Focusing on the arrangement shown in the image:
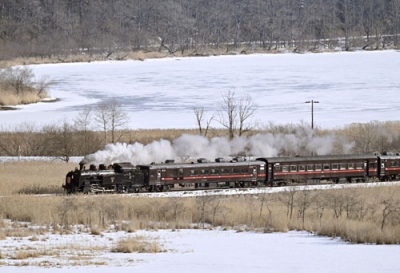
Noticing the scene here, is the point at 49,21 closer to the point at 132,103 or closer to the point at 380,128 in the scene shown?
the point at 132,103

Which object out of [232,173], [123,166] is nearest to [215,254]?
[123,166]

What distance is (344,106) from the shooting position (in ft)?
208

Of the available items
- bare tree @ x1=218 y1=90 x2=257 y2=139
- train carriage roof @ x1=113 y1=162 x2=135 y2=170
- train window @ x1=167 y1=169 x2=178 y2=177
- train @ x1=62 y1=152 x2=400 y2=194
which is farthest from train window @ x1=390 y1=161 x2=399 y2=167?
train carriage roof @ x1=113 y1=162 x2=135 y2=170

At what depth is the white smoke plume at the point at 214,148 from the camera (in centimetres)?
3556

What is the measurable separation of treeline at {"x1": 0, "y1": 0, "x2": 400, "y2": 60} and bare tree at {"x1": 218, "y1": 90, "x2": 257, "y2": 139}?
65.1m

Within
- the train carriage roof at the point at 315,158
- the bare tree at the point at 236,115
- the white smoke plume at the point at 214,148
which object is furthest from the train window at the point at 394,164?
the bare tree at the point at 236,115

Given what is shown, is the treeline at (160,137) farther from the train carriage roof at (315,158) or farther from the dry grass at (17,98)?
the dry grass at (17,98)

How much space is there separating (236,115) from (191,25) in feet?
327

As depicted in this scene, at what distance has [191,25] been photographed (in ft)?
503

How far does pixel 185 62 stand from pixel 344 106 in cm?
4947

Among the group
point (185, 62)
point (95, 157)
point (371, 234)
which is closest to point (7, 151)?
point (95, 157)

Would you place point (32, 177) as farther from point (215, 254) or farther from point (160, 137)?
point (215, 254)

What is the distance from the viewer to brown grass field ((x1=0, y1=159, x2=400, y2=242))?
78.2ft

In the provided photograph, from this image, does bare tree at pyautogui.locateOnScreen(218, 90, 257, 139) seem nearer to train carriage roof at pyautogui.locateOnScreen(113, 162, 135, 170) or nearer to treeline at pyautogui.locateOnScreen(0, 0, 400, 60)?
train carriage roof at pyautogui.locateOnScreen(113, 162, 135, 170)
